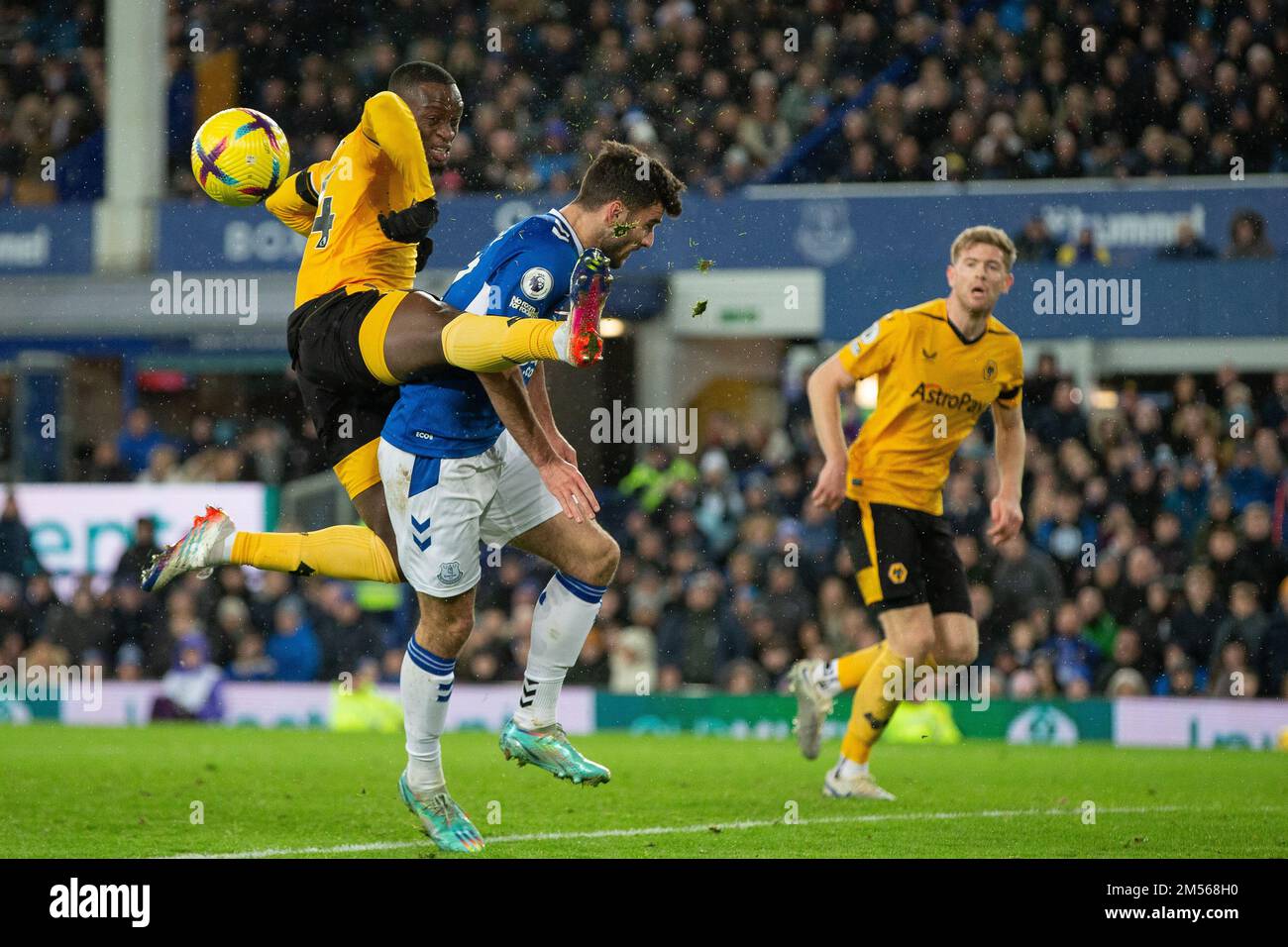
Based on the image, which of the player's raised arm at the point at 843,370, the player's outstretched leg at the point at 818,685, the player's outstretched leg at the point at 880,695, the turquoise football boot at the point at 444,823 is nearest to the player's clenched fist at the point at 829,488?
the player's raised arm at the point at 843,370

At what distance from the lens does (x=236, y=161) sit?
728cm

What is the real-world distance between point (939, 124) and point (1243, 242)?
92.9 inches

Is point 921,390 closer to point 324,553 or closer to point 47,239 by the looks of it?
point 324,553

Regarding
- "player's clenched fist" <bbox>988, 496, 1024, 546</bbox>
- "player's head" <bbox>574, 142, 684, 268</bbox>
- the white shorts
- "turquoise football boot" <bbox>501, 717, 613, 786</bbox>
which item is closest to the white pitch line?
"turquoise football boot" <bbox>501, 717, 613, 786</bbox>

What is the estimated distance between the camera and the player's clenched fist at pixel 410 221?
6719 mm

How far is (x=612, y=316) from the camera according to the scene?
11984 mm

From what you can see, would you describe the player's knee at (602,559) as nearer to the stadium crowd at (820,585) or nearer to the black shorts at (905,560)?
the black shorts at (905,560)

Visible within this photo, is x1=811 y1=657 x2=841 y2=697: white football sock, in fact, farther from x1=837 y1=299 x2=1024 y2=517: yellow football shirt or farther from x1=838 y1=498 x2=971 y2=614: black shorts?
x1=837 y1=299 x2=1024 y2=517: yellow football shirt

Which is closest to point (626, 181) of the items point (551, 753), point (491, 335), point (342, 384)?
point (491, 335)

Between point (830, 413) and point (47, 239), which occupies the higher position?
point (47, 239)

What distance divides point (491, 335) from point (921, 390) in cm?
265

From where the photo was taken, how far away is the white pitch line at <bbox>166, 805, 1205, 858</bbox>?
5926mm
